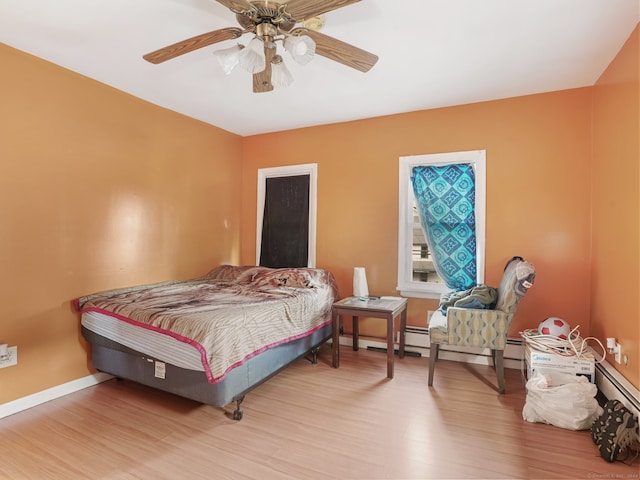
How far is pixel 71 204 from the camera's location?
2695mm

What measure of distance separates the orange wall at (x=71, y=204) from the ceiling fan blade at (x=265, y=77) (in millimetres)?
1590

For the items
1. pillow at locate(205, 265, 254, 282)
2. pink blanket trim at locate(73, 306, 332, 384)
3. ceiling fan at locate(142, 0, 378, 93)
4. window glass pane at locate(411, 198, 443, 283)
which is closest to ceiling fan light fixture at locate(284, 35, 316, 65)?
ceiling fan at locate(142, 0, 378, 93)

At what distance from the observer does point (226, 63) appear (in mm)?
1774

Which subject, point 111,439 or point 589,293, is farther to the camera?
point 589,293

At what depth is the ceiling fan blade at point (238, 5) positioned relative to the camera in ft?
5.04

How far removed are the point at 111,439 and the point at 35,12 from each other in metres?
2.53

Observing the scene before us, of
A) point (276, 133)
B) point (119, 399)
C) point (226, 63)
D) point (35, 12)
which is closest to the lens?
point (226, 63)

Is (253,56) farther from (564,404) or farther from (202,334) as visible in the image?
(564,404)

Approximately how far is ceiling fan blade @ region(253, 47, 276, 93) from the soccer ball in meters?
2.65

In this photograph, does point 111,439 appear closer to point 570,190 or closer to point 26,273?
point 26,273

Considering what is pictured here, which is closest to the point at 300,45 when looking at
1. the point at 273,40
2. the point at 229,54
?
the point at 273,40

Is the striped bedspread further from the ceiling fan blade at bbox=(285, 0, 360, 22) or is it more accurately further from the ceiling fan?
the ceiling fan blade at bbox=(285, 0, 360, 22)

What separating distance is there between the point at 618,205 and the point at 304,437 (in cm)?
255

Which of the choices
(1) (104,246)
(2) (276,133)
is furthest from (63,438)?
(2) (276,133)
